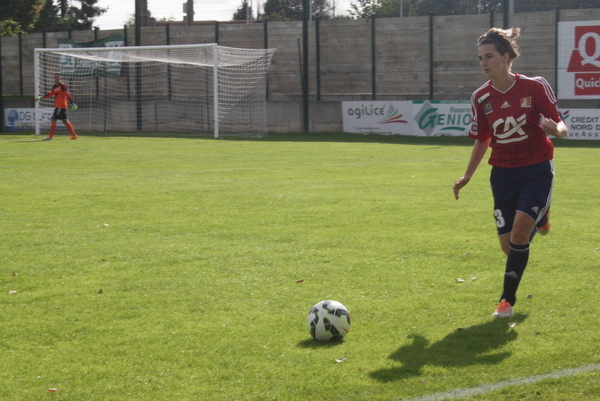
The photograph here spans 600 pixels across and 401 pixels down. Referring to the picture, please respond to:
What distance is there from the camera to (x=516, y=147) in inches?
213

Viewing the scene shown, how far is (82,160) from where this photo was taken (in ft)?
58.2

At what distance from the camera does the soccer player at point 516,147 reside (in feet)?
17.4

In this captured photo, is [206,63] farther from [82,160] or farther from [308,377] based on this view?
[308,377]

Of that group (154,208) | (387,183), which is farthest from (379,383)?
(387,183)

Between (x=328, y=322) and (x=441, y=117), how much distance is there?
71.4 feet

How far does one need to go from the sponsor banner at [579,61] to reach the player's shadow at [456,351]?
71.6ft

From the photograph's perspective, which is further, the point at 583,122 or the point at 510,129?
the point at 583,122

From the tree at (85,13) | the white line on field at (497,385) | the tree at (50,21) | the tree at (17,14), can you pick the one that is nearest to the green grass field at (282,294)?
the white line on field at (497,385)

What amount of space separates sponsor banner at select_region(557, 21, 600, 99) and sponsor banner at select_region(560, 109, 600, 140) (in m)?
1.73

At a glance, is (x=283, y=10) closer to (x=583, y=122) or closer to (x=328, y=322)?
(x=583, y=122)

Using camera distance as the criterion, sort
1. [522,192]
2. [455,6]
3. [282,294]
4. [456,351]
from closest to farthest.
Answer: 1. [456,351]
2. [522,192]
3. [282,294]
4. [455,6]

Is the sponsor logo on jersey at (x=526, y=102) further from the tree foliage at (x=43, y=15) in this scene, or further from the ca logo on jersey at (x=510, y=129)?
the tree foliage at (x=43, y=15)

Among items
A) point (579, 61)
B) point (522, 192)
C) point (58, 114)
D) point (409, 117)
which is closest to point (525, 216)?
point (522, 192)

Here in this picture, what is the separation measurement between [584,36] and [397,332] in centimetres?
2290
